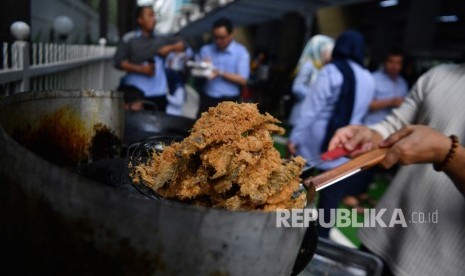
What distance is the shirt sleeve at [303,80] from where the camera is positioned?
627cm

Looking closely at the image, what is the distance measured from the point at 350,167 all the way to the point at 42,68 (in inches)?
99.9

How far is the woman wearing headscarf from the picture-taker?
3.82m

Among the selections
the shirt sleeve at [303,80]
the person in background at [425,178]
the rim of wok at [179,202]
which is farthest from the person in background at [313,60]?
the rim of wok at [179,202]

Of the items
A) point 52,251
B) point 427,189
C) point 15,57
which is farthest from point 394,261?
point 15,57

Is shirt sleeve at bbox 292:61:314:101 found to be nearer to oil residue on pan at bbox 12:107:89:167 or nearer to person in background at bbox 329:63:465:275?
person in background at bbox 329:63:465:275

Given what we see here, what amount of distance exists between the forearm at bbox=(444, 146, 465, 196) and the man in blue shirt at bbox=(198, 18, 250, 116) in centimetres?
428

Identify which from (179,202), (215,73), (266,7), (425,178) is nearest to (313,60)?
(215,73)

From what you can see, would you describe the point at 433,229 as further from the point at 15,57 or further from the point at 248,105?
the point at 15,57

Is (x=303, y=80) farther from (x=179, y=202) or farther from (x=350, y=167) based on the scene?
(x=179, y=202)

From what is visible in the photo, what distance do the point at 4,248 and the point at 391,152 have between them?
58.4 inches

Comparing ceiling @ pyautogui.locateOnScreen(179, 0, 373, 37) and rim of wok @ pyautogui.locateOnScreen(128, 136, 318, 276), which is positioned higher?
ceiling @ pyautogui.locateOnScreen(179, 0, 373, 37)

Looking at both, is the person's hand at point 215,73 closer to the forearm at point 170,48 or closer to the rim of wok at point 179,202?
the forearm at point 170,48

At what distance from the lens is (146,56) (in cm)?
504

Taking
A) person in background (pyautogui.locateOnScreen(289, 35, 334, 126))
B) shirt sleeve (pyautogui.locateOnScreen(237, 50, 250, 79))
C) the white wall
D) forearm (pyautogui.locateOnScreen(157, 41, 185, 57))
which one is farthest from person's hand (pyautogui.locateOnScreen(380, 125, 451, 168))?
shirt sleeve (pyautogui.locateOnScreen(237, 50, 250, 79))
